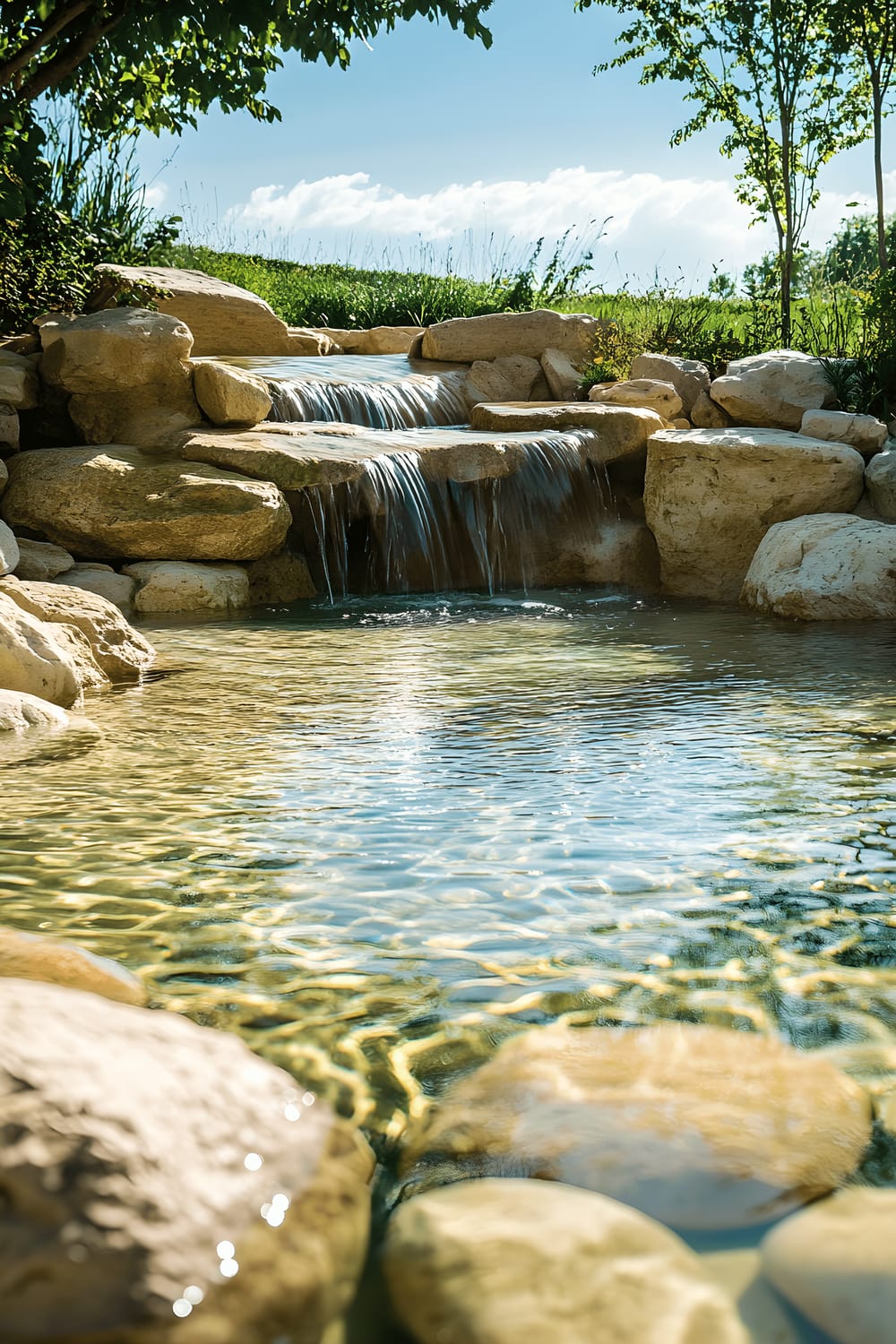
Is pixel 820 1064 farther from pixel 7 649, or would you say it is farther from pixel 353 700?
pixel 7 649

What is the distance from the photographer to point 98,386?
9.89 metres

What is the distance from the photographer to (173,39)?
808cm

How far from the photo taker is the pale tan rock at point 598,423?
35.6 feet

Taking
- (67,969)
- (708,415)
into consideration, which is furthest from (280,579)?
(67,969)

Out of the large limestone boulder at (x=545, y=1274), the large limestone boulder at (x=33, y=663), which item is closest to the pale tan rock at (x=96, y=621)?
the large limestone boulder at (x=33, y=663)

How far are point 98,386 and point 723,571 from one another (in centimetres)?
556

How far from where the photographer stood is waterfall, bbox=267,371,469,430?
11648 mm

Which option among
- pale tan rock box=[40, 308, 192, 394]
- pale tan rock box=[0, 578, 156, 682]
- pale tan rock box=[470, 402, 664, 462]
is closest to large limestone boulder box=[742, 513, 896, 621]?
pale tan rock box=[470, 402, 664, 462]

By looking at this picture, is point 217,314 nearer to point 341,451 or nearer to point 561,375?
point 561,375

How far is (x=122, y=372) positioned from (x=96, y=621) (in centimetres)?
421

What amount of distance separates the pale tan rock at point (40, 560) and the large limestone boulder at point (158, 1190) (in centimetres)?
689

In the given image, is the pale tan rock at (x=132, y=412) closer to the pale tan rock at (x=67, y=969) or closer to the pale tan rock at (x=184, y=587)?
the pale tan rock at (x=184, y=587)

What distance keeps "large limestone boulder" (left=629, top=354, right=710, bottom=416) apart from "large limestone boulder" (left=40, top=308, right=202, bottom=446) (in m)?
4.93

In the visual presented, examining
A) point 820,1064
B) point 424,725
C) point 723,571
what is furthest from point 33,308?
point 820,1064
